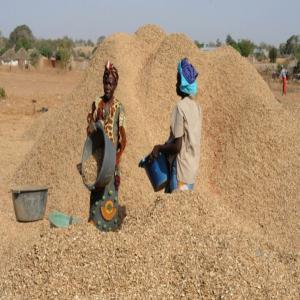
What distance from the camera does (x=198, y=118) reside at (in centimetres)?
387

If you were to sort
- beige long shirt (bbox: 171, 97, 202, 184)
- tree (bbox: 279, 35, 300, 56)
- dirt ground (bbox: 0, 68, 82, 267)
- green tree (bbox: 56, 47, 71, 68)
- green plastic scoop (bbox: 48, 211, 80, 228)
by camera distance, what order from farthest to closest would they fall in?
tree (bbox: 279, 35, 300, 56) < green tree (bbox: 56, 47, 71, 68) < dirt ground (bbox: 0, 68, 82, 267) < green plastic scoop (bbox: 48, 211, 80, 228) < beige long shirt (bbox: 171, 97, 202, 184)

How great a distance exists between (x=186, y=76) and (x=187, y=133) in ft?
1.24

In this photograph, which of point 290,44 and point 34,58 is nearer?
point 34,58

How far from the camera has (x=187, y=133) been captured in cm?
378

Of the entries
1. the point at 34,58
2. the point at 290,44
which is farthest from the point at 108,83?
the point at 290,44

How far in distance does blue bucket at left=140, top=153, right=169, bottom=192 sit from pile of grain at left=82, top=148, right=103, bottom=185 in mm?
345

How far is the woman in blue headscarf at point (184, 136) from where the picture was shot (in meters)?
3.77

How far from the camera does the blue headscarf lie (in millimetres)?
3777

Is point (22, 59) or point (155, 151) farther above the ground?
point (155, 151)

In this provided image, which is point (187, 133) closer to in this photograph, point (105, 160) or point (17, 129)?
point (105, 160)

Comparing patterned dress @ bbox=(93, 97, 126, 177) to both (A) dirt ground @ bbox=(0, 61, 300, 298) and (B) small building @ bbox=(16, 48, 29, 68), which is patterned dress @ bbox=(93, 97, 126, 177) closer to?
(A) dirt ground @ bbox=(0, 61, 300, 298)

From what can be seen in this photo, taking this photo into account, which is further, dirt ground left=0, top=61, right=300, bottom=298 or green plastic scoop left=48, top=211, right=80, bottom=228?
dirt ground left=0, top=61, right=300, bottom=298

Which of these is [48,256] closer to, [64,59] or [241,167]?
[241,167]

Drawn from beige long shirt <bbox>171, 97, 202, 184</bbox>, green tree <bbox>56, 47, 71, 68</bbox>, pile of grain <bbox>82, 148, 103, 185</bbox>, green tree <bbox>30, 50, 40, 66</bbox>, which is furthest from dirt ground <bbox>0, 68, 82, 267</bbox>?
green tree <bbox>30, 50, 40, 66</bbox>
